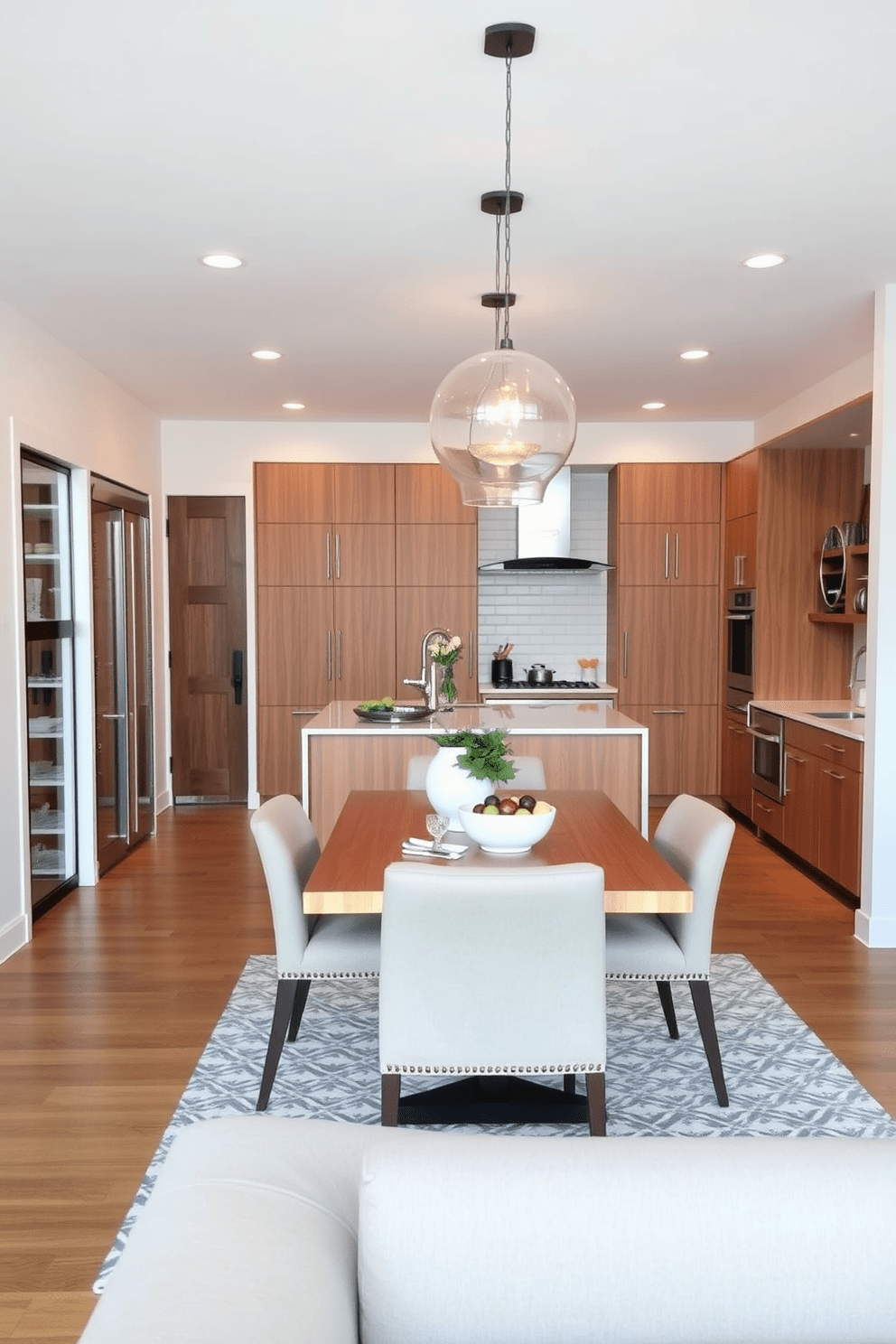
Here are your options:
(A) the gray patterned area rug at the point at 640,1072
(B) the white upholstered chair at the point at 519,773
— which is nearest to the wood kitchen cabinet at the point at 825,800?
(A) the gray patterned area rug at the point at 640,1072

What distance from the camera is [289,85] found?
2650mm

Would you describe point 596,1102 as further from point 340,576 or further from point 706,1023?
point 340,576

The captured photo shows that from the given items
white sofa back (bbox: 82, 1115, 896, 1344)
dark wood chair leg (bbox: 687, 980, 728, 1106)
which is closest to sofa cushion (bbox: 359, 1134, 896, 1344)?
white sofa back (bbox: 82, 1115, 896, 1344)

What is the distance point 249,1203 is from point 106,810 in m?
4.84

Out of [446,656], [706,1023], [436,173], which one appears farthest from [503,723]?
[436,173]

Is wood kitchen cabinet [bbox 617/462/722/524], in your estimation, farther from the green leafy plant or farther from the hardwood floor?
the green leafy plant

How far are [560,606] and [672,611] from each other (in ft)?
2.91

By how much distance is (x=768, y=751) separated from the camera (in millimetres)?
6262

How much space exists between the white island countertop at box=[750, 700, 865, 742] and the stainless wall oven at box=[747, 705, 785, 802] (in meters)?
0.06

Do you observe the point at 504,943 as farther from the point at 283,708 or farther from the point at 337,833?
the point at 283,708

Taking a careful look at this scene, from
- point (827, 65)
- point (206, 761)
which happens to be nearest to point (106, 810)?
point (206, 761)

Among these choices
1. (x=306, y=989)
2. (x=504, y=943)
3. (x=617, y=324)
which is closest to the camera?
(x=504, y=943)

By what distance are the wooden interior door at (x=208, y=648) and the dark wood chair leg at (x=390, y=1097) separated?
5.27 m

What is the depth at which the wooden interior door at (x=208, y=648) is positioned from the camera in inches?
297
